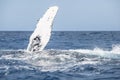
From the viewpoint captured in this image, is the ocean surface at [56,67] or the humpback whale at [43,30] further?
the humpback whale at [43,30]

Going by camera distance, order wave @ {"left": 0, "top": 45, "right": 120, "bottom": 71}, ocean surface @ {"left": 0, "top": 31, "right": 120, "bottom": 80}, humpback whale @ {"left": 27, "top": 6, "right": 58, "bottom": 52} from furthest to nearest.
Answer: humpback whale @ {"left": 27, "top": 6, "right": 58, "bottom": 52}
wave @ {"left": 0, "top": 45, "right": 120, "bottom": 71}
ocean surface @ {"left": 0, "top": 31, "right": 120, "bottom": 80}

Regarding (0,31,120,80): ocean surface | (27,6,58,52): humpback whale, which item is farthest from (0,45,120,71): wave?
(27,6,58,52): humpback whale

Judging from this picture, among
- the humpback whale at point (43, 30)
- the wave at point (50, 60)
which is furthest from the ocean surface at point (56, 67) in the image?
the humpback whale at point (43, 30)

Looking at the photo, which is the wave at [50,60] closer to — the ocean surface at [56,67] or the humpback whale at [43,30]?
the ocean surface at [56,67]

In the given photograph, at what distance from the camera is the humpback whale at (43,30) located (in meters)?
18.7

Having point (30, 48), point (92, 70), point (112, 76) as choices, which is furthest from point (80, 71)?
point (30, 48)

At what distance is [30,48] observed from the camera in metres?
19.5

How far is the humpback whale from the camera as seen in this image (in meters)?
18.7

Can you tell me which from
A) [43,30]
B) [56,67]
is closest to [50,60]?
[56,67]

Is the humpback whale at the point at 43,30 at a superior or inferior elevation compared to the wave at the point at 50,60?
superior

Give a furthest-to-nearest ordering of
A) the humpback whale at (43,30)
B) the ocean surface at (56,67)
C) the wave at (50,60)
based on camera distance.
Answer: the humpback whale at (43,30)
the wave at (50,60)
the ocean surface at (56,67)

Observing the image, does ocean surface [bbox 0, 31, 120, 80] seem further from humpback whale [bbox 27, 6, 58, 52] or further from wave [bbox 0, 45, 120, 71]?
humpback whale [bbox 27, 6, 58, 52]

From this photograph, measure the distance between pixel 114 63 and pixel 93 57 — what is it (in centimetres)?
214

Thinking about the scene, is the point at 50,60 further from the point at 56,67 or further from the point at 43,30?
the point at 43,30
